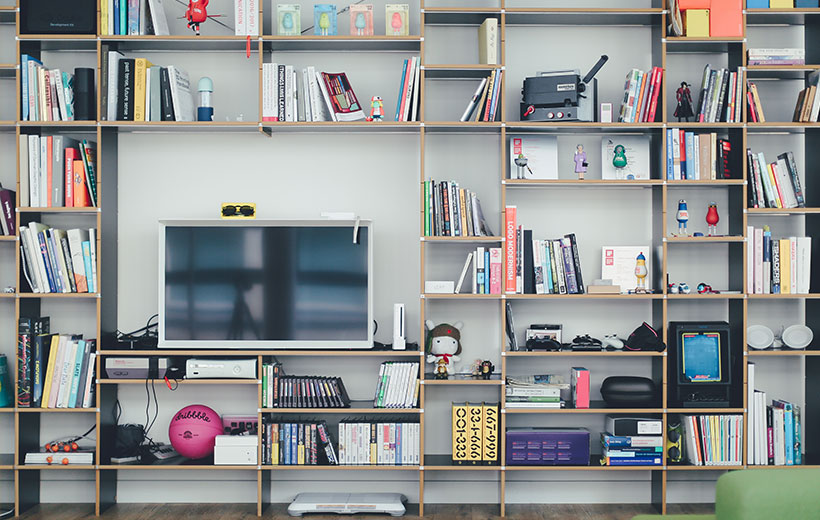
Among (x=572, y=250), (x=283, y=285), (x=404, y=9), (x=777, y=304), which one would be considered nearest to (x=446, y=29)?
(x=404, y=9)

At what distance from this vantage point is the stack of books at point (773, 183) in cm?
382

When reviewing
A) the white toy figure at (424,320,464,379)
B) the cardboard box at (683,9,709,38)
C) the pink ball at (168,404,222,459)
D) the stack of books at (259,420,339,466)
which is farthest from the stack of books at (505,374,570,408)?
the cardboard box at (683,9,709,38)

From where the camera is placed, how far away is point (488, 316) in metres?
4.05

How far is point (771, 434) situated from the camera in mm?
3791

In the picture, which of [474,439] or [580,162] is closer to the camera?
[474,439]

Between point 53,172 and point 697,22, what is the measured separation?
3370mm

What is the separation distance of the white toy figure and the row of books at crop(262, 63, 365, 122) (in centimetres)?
117

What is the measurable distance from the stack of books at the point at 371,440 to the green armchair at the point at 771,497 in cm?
208

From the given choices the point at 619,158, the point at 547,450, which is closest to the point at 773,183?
the point at 619,158

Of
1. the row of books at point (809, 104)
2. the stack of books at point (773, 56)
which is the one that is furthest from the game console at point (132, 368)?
the row of books at point (809, 104)

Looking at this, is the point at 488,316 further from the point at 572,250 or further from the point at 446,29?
the point at 446,29

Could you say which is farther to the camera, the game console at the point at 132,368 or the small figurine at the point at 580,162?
the small figurine at the point at 580,162

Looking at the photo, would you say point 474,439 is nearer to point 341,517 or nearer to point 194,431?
point 341,517

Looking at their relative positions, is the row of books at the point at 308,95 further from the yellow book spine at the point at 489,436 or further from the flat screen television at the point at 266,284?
the yellow book spine at the point at 489,436
